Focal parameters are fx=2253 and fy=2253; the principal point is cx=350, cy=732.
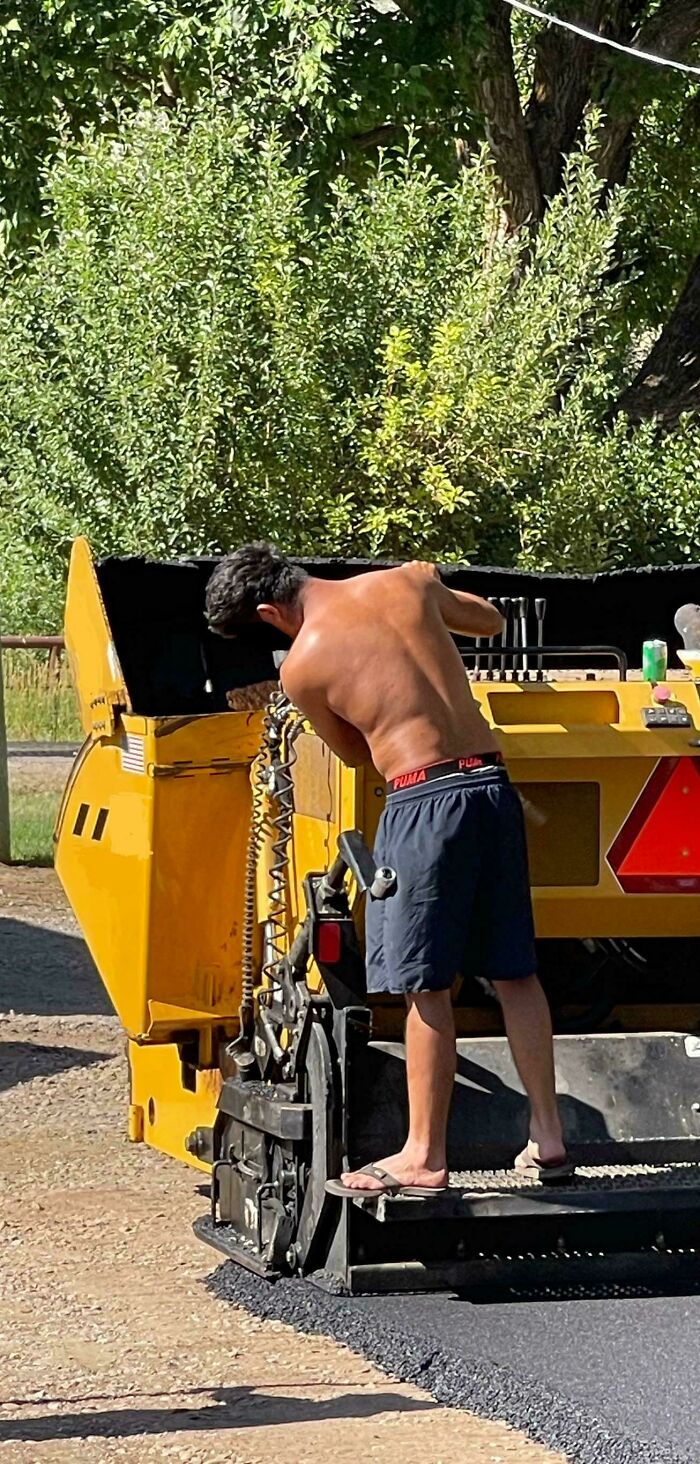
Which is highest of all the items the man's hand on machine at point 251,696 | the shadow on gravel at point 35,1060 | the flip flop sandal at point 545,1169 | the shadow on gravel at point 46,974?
the man's hand on machine at point 251,696

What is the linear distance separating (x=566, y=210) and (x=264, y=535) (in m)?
2.82

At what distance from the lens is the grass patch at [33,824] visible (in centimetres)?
1520

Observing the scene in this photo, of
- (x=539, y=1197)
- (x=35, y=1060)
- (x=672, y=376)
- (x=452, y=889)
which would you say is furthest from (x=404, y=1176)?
(x=672, y=376)

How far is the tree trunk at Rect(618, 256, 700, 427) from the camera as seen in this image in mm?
15797

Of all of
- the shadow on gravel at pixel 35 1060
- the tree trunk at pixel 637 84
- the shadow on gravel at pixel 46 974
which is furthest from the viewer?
the tree trunk at pixel 637 84

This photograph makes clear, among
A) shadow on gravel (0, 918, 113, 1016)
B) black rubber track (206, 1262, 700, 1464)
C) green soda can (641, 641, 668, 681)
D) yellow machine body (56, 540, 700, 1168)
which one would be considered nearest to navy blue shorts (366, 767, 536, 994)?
yellow machine body (56, 540, 700, 1168)

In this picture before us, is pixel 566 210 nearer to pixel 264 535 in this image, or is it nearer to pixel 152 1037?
pixel 264 535

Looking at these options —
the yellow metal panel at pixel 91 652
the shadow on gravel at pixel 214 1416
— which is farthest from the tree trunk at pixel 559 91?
the shadow on gravel at pixel 214 1416

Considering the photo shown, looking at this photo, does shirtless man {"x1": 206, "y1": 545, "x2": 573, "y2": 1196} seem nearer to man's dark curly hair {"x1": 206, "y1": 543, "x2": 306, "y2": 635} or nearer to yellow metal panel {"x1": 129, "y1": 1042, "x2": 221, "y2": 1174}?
man's dark curly hair {"x1": 206, "y1": 543, "x2": 306, "y2": 635}

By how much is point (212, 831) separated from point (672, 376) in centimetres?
1034

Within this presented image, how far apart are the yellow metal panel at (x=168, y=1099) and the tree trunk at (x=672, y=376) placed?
9153 mm

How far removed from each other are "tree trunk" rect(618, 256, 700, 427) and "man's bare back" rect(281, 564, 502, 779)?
1010 centimetres

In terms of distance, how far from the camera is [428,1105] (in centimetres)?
547

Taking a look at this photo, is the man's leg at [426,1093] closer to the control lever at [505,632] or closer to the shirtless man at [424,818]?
the shirtless man at [424,818]
